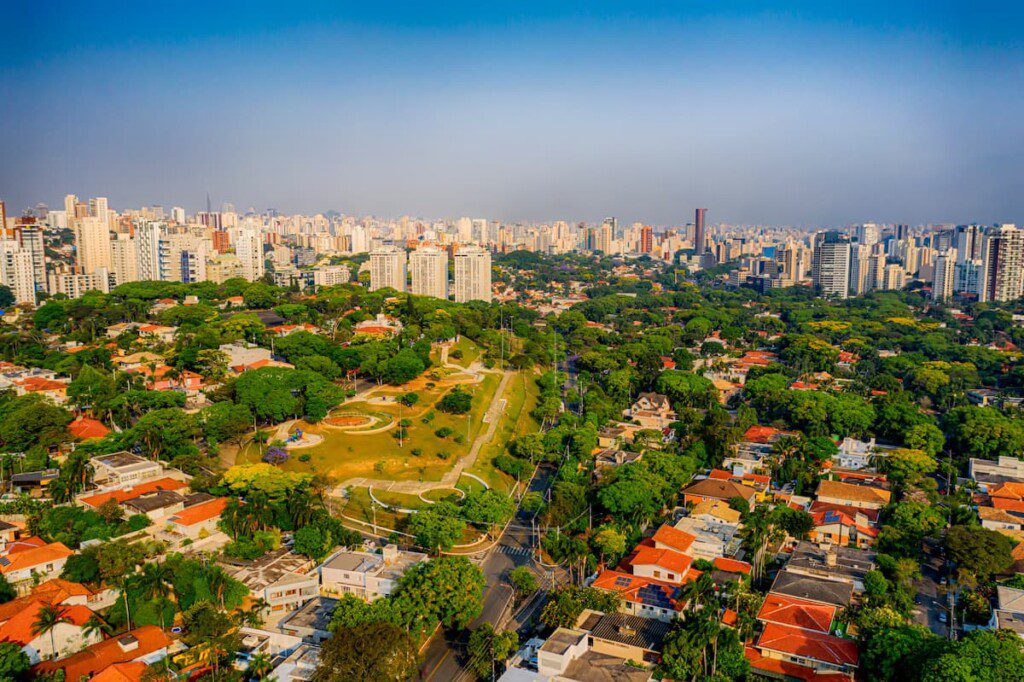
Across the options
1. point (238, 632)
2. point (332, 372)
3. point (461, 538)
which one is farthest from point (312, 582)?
point (332, 372)

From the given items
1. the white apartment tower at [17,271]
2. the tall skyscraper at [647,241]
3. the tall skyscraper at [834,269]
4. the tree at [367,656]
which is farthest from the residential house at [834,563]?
the tall skyscraper at [647,241]

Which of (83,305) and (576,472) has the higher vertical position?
(83,305)

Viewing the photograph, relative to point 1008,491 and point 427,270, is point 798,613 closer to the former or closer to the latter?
point 1008,491

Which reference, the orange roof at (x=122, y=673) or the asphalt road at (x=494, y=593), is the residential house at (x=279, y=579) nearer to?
the asphalt road at (x=494, y=593)

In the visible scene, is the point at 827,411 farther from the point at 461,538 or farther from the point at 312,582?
the point at 312,582

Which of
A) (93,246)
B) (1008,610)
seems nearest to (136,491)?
(1008,610)

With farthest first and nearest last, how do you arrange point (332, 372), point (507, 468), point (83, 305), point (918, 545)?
point (83, 305)
point (332, 372)
point (507, 468)
point (918, 545)
